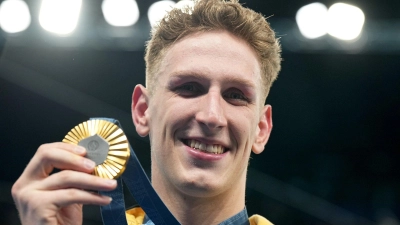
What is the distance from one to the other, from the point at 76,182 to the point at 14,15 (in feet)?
13.7

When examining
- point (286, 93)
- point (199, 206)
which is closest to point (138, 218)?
point (199, 206)

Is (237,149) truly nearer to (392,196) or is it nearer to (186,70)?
(186,70)

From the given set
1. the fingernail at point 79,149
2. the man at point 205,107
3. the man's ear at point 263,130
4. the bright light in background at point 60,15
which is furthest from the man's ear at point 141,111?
the bright light in background at point 60,15

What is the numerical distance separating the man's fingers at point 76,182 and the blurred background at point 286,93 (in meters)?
3.81

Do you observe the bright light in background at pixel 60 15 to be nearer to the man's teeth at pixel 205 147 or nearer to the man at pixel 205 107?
the man at pixel 205 107

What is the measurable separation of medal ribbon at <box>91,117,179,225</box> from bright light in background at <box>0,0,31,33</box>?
3.90m

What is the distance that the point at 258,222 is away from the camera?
1.98 metres

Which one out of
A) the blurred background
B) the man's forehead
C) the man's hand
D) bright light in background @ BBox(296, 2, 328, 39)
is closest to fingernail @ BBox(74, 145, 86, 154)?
the man's hand

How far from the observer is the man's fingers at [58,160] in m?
1.42

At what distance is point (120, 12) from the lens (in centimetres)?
533

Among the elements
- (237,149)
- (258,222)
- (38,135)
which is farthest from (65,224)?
(38,135)

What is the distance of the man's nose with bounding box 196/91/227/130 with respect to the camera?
5.69ft

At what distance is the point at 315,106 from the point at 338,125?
363mm

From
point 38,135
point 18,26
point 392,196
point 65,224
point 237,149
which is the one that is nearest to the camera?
point 65,224
